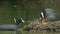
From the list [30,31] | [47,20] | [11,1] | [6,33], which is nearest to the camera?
[6,33]

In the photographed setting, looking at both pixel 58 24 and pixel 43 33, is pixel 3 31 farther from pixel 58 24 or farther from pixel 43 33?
pixel 58 24

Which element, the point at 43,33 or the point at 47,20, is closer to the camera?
the point at 43,33

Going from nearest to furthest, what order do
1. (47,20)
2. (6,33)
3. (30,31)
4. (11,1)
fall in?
(6,33) → (30,31) → (47,20) → (11,1)

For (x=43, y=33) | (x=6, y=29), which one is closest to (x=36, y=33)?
(x=43, y=33)

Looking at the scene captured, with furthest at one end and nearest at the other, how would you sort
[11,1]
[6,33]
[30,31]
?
[11,1] < [30,31] < [6,33]

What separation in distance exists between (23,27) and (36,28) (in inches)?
19.2

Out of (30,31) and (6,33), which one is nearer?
(6,33)

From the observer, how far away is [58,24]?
10.5 meters

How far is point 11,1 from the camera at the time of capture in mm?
24297

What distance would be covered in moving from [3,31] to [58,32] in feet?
6.35

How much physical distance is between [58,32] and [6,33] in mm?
1862

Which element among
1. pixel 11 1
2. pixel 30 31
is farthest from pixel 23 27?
pixel 11 1

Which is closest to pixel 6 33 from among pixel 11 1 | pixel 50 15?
pixel 50 15

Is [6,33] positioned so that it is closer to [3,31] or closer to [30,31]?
[3,31]
